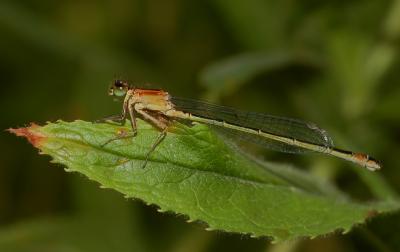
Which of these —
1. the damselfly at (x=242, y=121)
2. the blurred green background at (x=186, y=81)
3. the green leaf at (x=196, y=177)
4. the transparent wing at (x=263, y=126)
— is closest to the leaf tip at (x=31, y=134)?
the green leaf at (x=196, y=177)

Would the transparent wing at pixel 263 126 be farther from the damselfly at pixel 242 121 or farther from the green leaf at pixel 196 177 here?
the green leaf at pixel 196 177

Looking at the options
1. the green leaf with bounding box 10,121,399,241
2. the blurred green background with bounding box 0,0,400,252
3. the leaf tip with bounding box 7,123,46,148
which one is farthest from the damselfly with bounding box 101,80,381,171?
the leaf tip with bounding box 7,123,46,148

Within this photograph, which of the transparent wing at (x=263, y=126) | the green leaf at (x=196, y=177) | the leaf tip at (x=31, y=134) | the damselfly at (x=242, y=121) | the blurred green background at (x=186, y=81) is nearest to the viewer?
the leaf tip at (x=31, y=134)

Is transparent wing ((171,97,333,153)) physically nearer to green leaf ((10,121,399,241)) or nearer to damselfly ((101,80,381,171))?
damselfly ((101,80,381,171))

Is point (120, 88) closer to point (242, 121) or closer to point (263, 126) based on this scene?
point (242, 121)

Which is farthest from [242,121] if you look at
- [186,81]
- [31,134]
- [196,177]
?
[186,81]

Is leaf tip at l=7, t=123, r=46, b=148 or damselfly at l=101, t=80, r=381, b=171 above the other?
damselfly at l=101, t=80, r=381, b=171
